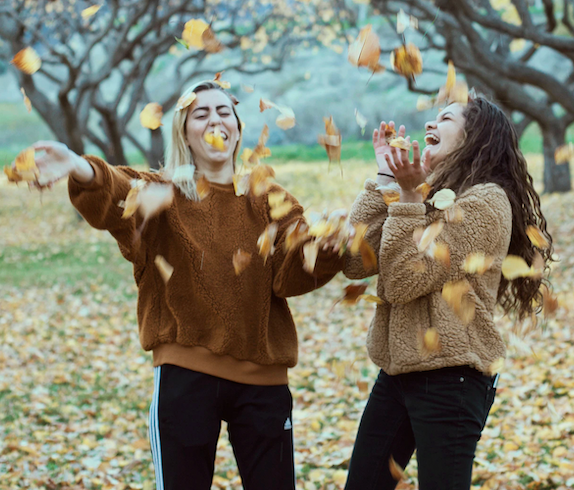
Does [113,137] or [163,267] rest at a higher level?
[113,137]

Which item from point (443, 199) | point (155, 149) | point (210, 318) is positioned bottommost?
point (210, 318)

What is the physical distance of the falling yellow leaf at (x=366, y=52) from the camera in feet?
8.47

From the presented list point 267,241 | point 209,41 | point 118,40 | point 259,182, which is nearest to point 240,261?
point 267,241

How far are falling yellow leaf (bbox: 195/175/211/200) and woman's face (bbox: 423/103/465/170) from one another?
0.82 metres

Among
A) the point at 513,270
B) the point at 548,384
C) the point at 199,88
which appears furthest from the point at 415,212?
the point at 548,384

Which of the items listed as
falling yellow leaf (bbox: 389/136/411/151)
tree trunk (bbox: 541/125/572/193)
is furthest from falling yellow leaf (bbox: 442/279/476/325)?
tree trunk (bbox: 541/125/572/193)

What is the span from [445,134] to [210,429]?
1.38 m

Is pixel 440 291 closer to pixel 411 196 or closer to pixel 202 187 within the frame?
pixel 411 196

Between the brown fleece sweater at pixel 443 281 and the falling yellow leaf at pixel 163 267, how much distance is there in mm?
768

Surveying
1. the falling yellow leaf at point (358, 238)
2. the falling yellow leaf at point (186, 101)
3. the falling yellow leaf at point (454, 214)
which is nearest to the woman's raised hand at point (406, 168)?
the falling yellow leaf at point (454, 214)

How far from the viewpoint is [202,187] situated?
2473 millimetres

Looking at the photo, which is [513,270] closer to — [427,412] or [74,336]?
[427,412]

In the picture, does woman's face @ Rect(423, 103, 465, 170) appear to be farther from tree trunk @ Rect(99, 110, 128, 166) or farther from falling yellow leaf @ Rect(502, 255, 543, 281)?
tree trunk @ Rect(99, 110, 128, 166)

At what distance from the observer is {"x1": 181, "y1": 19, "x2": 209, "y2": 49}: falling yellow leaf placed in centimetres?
267
